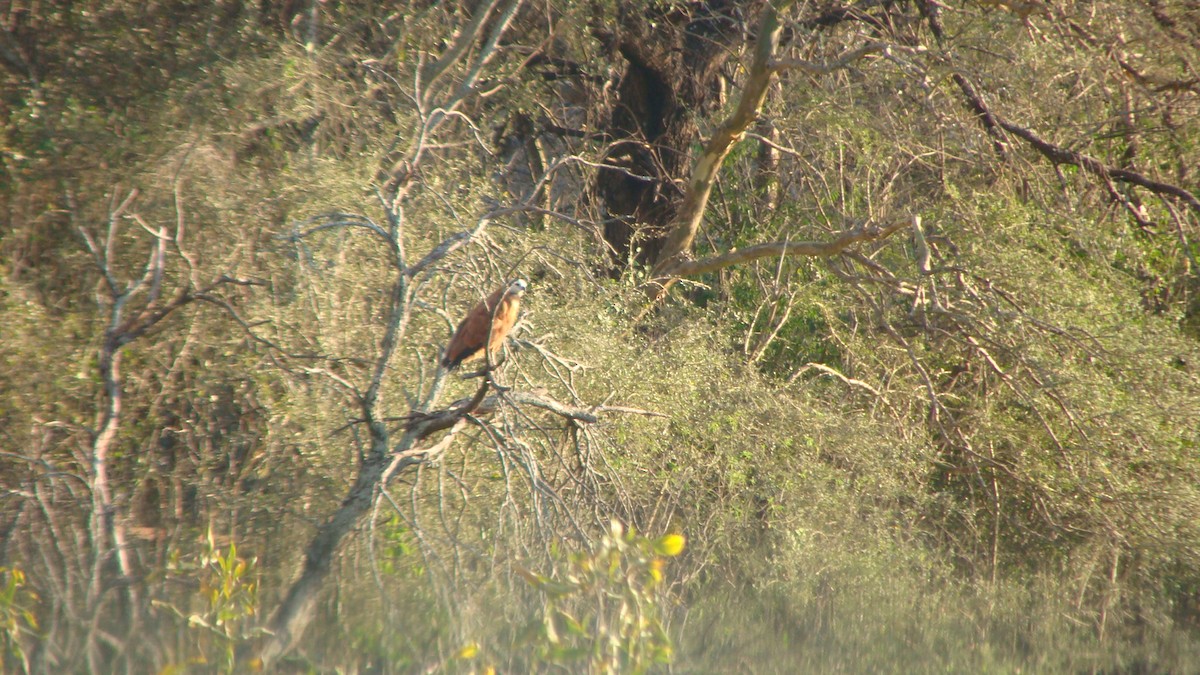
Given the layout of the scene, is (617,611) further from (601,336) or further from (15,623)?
(601,336)

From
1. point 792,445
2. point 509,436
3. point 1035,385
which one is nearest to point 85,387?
point 509,436

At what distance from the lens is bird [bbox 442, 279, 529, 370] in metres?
4.07

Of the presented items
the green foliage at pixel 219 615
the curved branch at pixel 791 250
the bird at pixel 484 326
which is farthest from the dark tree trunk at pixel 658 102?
the green foliage at pixel 219 615

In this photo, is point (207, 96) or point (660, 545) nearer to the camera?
point (660, 545)

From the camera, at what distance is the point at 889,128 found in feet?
23.5

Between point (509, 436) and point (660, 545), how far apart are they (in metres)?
0.99

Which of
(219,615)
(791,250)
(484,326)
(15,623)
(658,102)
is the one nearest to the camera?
(219,615)

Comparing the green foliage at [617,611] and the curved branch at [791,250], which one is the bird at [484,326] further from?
the curved branch at [791,250]

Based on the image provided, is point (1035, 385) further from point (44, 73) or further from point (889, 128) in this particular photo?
point (44, 73)

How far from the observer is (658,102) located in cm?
846

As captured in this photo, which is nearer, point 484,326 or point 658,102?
point 484,326

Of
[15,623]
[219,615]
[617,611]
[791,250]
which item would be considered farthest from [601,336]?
[15,623]

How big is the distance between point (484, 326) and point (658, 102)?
477 centimetres

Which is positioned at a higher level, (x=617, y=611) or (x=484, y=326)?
(x=484, y=326)
